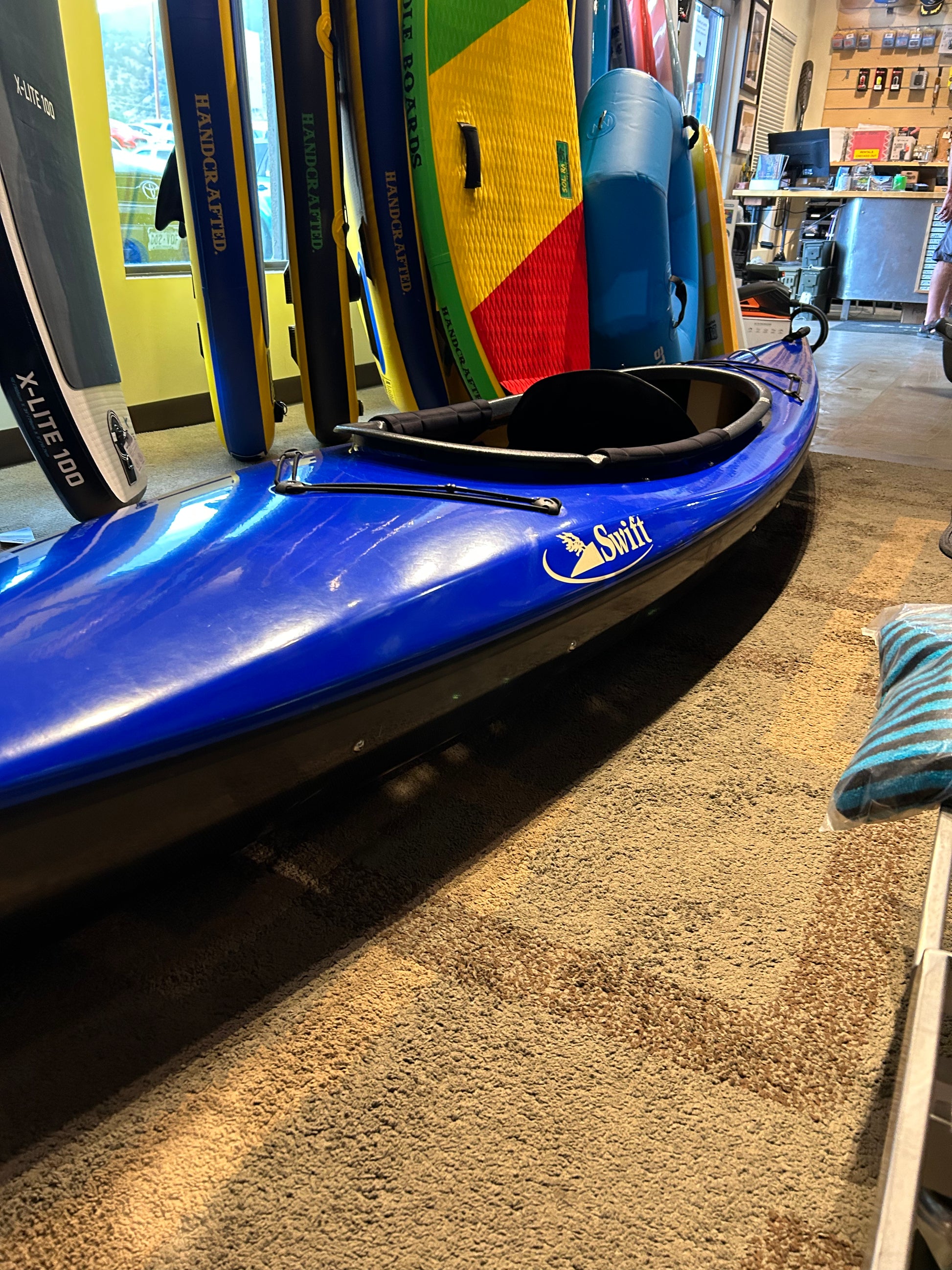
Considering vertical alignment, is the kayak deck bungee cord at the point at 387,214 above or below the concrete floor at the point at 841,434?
above

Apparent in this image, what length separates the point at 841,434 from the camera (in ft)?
11.6

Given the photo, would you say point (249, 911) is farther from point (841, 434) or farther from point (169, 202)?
point (841, 434)

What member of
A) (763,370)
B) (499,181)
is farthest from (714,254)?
(763,370)

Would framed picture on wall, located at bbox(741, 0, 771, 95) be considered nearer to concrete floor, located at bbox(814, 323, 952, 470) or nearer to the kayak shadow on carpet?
concrete floor, located at bbox(814, 323, 952, 470)

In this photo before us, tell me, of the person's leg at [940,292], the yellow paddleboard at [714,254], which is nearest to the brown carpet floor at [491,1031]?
the yellow paddleboard at [714,254]

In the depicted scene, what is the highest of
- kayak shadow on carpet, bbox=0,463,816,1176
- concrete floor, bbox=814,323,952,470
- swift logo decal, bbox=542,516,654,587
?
swift logo decal, bbox=542,516,654,587

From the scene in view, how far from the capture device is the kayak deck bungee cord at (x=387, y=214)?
2.54m

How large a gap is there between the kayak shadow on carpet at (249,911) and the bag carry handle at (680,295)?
2.21m

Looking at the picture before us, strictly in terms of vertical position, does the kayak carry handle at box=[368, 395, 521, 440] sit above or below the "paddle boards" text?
below

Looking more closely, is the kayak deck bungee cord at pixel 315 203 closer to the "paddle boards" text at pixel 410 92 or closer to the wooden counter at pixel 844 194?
the "paddle boards" text at pixel 410 92

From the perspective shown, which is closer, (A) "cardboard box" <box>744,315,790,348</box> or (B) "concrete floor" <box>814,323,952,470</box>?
(B) "concrete floor" <box>814,323,952,470</box>

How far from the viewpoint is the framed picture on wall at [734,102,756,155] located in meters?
7.87

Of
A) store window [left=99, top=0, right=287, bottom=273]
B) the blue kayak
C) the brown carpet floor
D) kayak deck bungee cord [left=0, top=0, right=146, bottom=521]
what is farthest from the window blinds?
the brown carpet floor

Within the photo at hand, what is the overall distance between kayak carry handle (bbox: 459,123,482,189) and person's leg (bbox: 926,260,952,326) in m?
4.34
